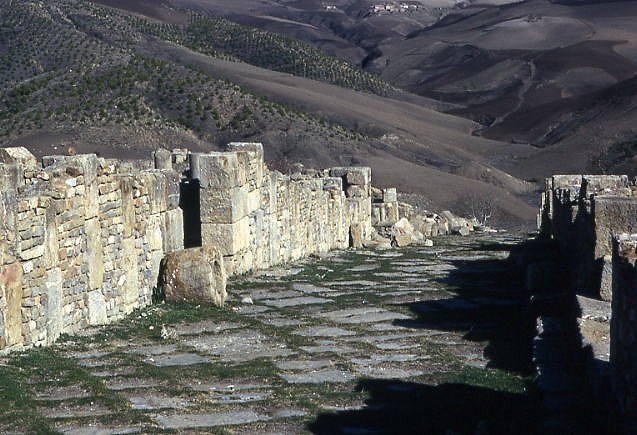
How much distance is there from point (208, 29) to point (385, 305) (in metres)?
94.9

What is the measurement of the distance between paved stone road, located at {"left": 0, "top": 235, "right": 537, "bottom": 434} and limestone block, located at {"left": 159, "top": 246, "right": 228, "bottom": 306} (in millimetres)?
262

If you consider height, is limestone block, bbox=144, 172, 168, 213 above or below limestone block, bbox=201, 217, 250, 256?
above

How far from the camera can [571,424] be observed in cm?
780

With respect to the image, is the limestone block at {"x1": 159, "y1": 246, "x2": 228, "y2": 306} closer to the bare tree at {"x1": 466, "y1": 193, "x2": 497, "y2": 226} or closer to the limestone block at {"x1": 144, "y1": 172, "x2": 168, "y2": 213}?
the limestone block at {"x1": 144, "y1": 172, "x2": 168, "y2": 213}

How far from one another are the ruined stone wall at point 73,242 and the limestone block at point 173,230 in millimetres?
40

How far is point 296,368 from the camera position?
10.4 m

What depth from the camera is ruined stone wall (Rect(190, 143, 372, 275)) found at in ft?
53.9

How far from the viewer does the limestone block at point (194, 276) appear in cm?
1366

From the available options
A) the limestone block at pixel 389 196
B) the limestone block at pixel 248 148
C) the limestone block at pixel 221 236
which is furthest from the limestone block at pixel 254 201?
the limestone block at pixel 389 196

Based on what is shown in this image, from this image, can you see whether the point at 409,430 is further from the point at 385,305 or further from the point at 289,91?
the point at 289,91

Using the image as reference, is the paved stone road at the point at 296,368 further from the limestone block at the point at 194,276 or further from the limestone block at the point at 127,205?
the limestone block at the point at 127,205

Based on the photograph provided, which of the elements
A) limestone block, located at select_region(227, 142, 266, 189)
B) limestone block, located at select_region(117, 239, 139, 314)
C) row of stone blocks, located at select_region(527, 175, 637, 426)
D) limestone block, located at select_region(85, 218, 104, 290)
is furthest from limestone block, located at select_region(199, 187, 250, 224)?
row of stone blocks, located at select_region(527, 175, 637, 426)

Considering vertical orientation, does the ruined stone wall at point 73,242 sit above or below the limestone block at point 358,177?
below

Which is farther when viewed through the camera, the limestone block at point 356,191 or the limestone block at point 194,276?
the limestone block at point 356,191
